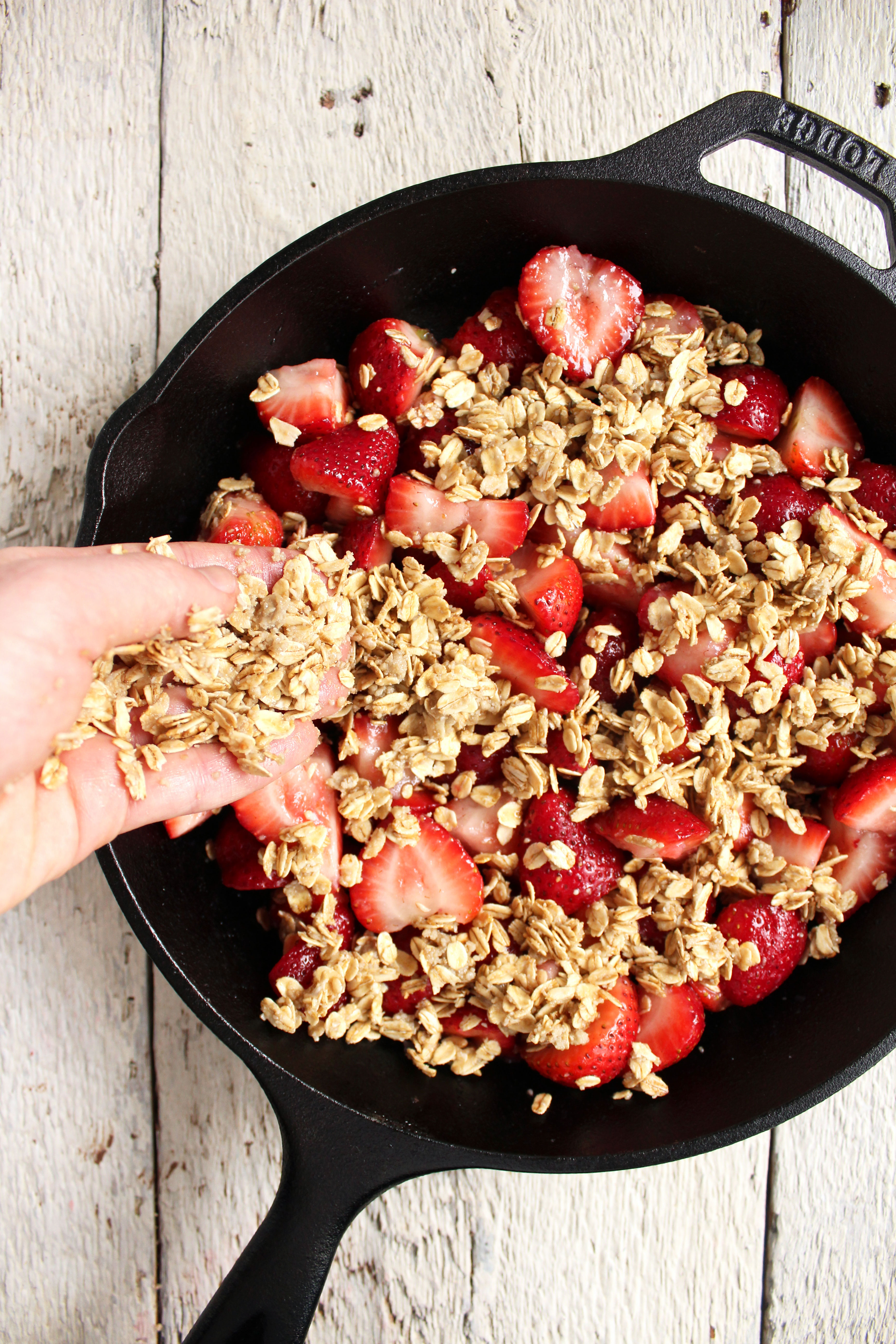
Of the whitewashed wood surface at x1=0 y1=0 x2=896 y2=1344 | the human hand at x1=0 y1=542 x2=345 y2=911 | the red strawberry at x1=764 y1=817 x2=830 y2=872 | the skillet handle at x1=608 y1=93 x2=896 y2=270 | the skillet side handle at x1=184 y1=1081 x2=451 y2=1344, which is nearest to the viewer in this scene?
the human hand at x1=0 y1=542 x2=345 y2=911

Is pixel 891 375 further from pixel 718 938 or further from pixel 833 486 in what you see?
pixel 718 938

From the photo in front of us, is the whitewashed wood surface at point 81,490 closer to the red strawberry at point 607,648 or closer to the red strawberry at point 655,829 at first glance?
the red strawberry at point 655,829

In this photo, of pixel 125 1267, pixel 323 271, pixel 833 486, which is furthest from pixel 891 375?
pixel 125 1267

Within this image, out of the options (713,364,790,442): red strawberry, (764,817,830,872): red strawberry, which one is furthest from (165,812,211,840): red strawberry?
(713,364,790,442): red strawberry

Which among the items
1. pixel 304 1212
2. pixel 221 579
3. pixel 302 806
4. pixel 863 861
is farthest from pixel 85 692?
pixel 863 861

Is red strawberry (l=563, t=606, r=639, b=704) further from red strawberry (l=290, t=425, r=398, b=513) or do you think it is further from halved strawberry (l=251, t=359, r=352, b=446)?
halved strawberry (l=251, t=359, r=352, b=446)

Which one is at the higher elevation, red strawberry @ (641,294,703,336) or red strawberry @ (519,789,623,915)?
red strawberry @ (641,294,703,336)

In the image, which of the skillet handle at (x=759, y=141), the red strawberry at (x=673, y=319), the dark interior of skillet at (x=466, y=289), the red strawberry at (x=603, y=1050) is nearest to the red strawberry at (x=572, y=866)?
the red strawberry at (x=603, y=1050)
